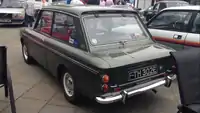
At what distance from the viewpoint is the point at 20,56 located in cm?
682

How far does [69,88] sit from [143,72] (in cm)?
134

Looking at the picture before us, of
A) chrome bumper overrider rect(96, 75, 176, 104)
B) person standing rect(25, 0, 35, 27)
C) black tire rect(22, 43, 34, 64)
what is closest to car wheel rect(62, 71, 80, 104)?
chrome bumper overrider rect(96, 75, 176, 104)

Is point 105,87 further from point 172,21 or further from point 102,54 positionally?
point 172,21

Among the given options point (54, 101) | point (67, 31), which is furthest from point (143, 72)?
point (54, 101)

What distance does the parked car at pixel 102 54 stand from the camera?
3.17 metres

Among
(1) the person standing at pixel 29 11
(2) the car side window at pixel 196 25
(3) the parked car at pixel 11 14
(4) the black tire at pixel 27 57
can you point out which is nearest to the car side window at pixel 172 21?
(2) the car side window at pixel 196 25

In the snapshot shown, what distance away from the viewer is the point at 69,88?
4.03 meters

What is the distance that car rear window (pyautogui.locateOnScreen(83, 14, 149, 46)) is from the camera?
3751 millimetres

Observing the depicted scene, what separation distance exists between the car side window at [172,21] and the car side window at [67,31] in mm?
2653

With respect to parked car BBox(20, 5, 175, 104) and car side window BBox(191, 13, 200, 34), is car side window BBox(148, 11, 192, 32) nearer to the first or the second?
car side window BBox(191, 13, 200, 34)

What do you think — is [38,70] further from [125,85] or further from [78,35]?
[125,85]

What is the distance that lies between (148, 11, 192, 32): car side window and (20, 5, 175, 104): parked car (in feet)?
4.47

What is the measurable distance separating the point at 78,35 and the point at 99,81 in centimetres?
96

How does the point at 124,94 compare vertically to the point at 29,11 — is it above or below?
below
